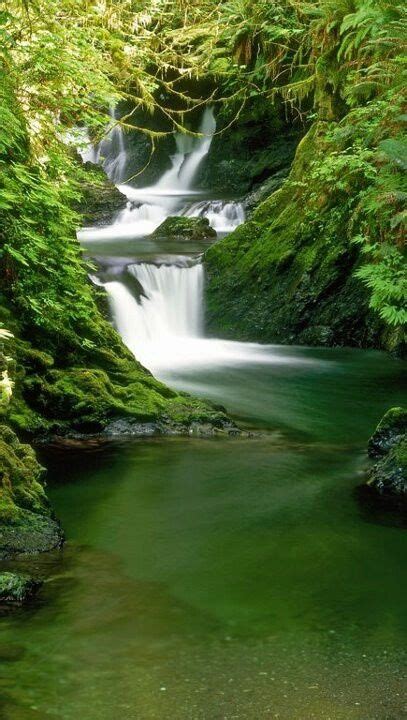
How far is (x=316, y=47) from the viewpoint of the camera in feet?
39.8

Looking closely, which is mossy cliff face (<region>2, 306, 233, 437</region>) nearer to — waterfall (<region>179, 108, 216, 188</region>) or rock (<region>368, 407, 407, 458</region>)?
rock (<region>368, 407, 407, 458</region>)

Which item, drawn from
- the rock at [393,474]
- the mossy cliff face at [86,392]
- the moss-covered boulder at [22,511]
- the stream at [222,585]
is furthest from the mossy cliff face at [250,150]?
the moss-covered boulder at [22,511]

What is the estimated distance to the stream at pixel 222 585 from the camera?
2.83 m

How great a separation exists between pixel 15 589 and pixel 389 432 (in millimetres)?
3580

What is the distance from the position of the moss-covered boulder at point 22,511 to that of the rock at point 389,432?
2.91 metres

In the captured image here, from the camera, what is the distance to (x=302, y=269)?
11641 mm

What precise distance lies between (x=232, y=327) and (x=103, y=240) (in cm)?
528

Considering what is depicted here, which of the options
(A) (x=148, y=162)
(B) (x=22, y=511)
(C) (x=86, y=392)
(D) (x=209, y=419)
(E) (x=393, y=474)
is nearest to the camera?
(B) (x=22, y=511)

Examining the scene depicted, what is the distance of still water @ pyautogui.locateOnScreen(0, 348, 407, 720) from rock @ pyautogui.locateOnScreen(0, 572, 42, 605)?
7cm

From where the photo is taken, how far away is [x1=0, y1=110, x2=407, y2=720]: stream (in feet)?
9.29

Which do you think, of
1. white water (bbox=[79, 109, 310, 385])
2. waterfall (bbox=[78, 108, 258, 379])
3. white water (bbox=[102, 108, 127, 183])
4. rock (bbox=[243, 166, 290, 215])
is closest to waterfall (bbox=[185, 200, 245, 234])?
rock (bbox=[243, 166, 290, 215])

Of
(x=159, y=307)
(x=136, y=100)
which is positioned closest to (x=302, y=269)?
(x=159, y=307)

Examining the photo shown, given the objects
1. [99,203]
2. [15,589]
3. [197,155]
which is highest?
[197,155]

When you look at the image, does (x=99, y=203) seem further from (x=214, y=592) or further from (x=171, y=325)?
(x=214, y=592)
